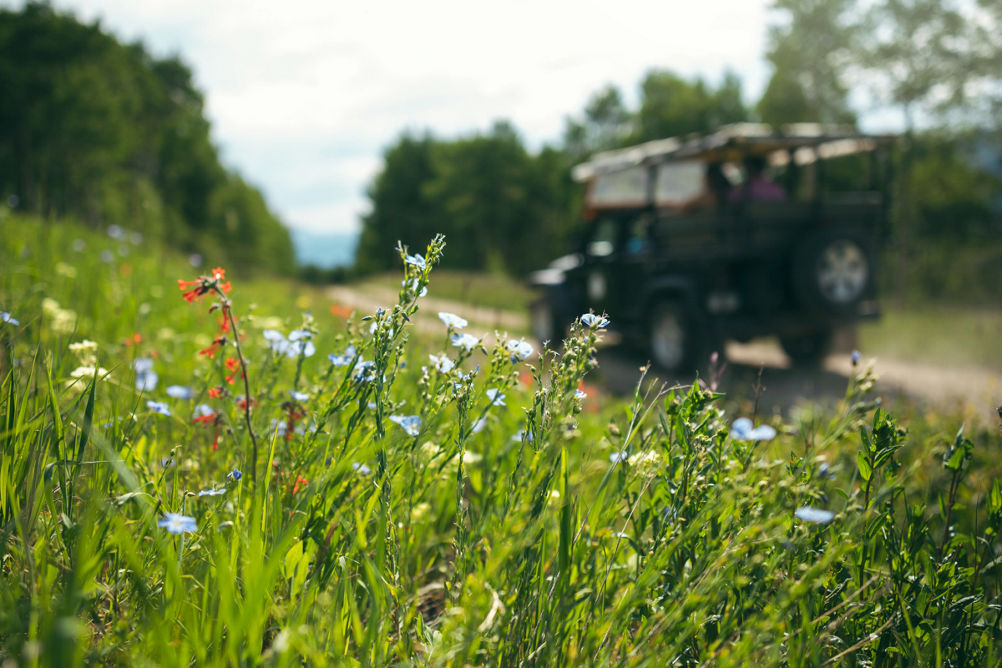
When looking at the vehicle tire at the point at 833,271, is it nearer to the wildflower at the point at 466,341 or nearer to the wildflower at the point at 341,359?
the wildflower at the point at 341,359

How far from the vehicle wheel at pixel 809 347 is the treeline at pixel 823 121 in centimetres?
160

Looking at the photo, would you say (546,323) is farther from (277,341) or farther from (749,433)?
(749,433)

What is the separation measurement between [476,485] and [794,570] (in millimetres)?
1082

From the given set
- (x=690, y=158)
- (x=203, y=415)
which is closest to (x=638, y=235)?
(x=690, y=158)

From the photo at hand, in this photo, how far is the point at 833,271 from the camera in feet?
23.6

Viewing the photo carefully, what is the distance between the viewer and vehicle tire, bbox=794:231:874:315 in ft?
23.1

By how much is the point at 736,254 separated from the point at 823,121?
2338 centimetres

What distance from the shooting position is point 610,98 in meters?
42.1

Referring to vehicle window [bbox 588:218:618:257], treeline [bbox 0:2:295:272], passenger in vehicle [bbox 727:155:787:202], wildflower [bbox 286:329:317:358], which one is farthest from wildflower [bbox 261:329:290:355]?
treeline [bbox 0:2:295:272]

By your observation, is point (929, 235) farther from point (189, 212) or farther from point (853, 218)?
point (189, 212)

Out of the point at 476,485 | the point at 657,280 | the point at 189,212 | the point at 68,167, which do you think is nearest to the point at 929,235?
the point at 657,280

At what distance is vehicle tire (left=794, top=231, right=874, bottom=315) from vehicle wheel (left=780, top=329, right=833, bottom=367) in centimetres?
73

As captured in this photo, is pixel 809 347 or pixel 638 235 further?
pixel 638 235

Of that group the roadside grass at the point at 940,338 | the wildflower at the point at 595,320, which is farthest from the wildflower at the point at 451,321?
the roadside grass at the point at 940,338
